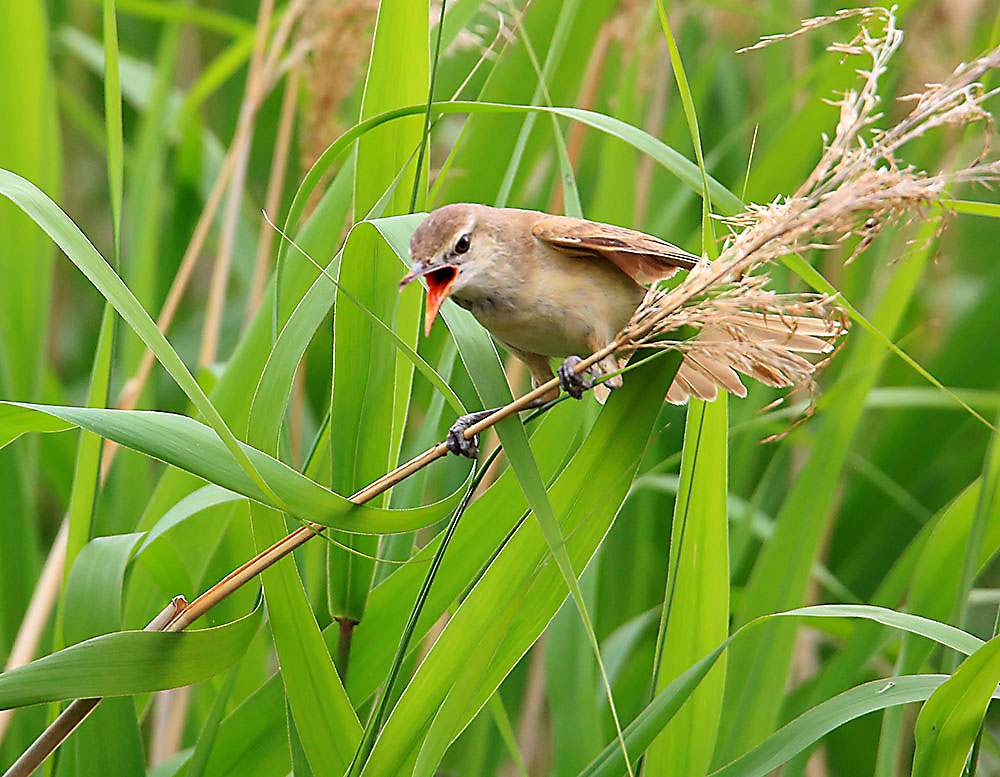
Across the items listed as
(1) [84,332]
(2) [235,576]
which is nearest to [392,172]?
(2) [235,576]

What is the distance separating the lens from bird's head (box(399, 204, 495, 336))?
Result: 0.92 metres

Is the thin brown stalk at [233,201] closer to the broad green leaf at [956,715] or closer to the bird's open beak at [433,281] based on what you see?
the bird's open beak at [433,281]

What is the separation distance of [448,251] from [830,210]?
0.41 metres

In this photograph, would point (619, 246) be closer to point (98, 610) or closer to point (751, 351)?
point (751, 351)

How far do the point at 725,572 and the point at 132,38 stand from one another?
221cm

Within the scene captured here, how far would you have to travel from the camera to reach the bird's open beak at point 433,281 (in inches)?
36.0

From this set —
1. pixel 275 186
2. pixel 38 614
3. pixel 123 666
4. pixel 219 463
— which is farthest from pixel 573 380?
pixel 275 186

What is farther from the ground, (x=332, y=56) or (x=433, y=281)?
(x=332, y=56)

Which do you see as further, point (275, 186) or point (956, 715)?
point (275, 186)

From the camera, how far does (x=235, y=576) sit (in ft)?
2.58

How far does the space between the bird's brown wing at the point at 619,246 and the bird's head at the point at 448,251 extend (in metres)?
0.07

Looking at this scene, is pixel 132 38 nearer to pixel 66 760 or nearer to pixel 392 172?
pixel 392 172

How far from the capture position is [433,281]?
1030 mm

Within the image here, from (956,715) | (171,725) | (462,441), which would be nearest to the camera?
(956,715)
